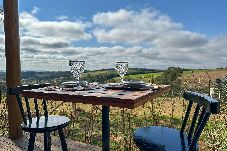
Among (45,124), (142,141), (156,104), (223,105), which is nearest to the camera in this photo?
(142,141)

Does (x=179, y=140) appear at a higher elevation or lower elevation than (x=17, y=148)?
higher

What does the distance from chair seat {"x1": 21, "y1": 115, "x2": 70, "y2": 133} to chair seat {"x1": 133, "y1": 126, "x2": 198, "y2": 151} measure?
2.30 ft

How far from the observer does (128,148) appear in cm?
444

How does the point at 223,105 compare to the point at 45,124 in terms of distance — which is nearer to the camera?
the point at 45,124

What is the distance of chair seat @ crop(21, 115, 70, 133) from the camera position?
8.61 ft

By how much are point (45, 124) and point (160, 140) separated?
105 cm

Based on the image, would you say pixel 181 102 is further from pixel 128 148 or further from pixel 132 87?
pixel 132 87

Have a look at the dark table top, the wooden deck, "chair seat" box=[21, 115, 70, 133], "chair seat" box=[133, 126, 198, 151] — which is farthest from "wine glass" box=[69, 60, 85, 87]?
the wooden deck

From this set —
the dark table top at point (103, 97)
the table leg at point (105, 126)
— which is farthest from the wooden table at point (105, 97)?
the table leg at point (105, 126)

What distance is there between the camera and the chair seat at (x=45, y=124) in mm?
2623

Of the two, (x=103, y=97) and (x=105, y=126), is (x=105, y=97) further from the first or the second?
(x=105, y=126)

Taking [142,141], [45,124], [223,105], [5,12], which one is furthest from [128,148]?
[5,12]

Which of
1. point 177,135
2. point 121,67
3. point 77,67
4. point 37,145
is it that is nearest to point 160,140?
point 177,135

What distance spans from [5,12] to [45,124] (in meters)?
2.19
